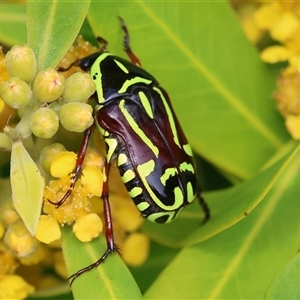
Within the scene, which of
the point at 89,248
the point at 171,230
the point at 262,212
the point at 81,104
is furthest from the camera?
the point at 171,230

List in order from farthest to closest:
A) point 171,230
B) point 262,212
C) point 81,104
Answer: point 171,230
point 262,212
point 81,104

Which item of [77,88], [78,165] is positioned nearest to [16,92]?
[77,88]

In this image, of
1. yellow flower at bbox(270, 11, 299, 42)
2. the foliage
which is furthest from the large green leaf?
yellow flower at bbox(270, 11, 299, 42)

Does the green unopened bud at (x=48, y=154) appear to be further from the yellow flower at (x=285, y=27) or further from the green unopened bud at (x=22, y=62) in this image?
the yellow flower at (x=285, y=27)

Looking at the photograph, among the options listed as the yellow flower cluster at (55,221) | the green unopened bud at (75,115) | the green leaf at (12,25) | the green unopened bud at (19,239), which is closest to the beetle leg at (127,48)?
the yellow flower cluster at (55,221)

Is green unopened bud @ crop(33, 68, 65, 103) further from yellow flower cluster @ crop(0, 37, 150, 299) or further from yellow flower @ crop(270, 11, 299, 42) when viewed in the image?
yellow flower @ crop(270, 11, 299, 42)

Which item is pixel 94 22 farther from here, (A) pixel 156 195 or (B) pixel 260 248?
(B) pixel 260 248

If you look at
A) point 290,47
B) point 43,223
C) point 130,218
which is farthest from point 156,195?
point 290,47

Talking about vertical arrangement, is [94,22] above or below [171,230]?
above

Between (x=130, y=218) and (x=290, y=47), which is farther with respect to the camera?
(x=290, y=47)
